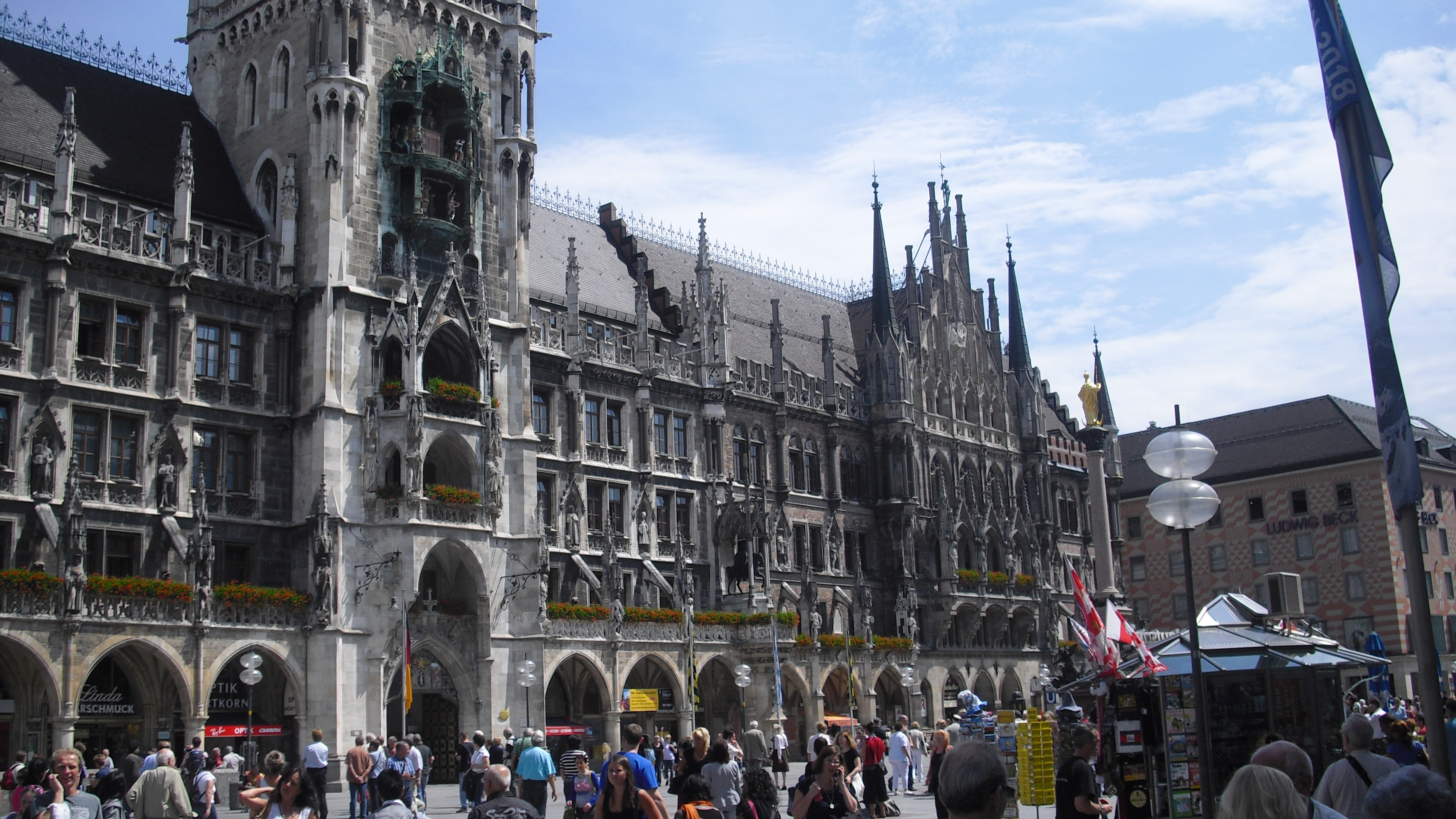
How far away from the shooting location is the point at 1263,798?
6.47 metres

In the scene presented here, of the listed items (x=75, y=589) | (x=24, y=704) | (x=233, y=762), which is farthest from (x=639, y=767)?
(x=24, y=704)

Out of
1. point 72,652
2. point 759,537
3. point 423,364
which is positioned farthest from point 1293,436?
point 72,652

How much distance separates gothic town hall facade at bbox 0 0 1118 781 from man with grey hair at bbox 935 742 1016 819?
29692 mm

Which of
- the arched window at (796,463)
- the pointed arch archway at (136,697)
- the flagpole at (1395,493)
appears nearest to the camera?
the flagpole at (1395,493)

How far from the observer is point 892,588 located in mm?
57938

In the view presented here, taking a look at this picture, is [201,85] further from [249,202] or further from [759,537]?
[759,537]

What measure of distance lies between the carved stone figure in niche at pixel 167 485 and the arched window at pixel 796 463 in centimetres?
2570

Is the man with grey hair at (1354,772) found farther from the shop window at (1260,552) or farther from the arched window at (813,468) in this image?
the shop window at (1260,552)

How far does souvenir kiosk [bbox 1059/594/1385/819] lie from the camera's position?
15906mm

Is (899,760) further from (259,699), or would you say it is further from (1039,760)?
(259,699)

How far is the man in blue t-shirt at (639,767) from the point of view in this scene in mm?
11809

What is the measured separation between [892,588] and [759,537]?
900 cm

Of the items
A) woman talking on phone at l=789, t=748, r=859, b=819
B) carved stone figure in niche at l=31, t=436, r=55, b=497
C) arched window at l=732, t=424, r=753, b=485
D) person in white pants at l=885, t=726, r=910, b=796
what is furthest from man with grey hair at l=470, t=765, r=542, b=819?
arched window at l=732, t=424, r=753, b=485

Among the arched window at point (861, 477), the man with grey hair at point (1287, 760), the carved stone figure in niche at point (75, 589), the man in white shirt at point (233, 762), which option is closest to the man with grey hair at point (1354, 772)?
the man with grey hair at point (1287, 760)
